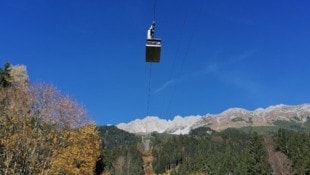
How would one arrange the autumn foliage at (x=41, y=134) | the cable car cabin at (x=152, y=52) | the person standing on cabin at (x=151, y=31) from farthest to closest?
the autumn foliage at (x=41, y=134), the person standing on cabin at (x=151, y=31), the cable car cabin at (x=152, y=52)

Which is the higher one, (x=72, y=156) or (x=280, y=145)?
(x=280, y=145)

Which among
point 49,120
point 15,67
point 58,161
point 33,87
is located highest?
point 15,67

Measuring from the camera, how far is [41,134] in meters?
38.3

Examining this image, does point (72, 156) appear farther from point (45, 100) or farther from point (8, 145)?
point (8, 145)

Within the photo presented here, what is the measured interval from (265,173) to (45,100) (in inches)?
2792

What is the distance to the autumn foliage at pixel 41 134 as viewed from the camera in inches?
1420

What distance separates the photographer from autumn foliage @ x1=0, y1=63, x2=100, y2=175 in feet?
118

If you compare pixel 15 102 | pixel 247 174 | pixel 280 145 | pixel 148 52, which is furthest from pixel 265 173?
pixel 148 52

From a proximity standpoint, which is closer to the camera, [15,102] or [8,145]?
[8,145]

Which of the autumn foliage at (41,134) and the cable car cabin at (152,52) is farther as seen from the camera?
the autumn foliage at (41,134)

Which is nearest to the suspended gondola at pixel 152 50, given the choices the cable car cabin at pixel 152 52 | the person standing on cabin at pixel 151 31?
the cable car cabin at pixel 152 52

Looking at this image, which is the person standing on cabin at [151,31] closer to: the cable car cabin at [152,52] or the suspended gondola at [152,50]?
the suspended gondola at [152,50]

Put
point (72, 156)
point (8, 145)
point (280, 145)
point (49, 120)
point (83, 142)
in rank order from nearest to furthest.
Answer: point (8, 145)
point (49, 120)
point (72, 156)
point (83, 142)
point (280, 145)

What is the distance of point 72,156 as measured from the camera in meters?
45.7
